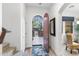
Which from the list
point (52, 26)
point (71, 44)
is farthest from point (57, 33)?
point (71, 44)

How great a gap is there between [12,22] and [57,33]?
73 centimetres

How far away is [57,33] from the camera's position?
2.01m

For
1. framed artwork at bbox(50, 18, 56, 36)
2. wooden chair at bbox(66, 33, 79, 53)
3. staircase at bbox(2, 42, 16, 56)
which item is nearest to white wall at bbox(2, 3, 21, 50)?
staircase at bbox(2, 42, 16, 56)

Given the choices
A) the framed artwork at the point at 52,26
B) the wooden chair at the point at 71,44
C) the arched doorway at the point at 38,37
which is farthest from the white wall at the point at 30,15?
the wooden chair at the point at 71,44

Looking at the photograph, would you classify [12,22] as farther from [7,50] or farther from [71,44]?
[71,44]

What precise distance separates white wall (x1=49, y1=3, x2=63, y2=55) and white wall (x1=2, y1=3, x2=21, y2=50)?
525mm

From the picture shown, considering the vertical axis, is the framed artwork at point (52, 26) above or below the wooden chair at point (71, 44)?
above

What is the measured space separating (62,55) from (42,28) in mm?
523

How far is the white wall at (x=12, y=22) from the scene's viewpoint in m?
1.96

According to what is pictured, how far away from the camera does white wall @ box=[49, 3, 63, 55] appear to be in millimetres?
1990

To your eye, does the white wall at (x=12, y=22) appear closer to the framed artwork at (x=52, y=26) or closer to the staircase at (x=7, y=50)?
the staircase at (x=7, y=50)

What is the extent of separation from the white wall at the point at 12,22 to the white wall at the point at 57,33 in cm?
52

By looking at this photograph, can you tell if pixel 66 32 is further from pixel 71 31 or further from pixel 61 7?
pixel 61 7

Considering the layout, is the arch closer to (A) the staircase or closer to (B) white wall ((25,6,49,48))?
(B) white wall ((25,6,49,48))
